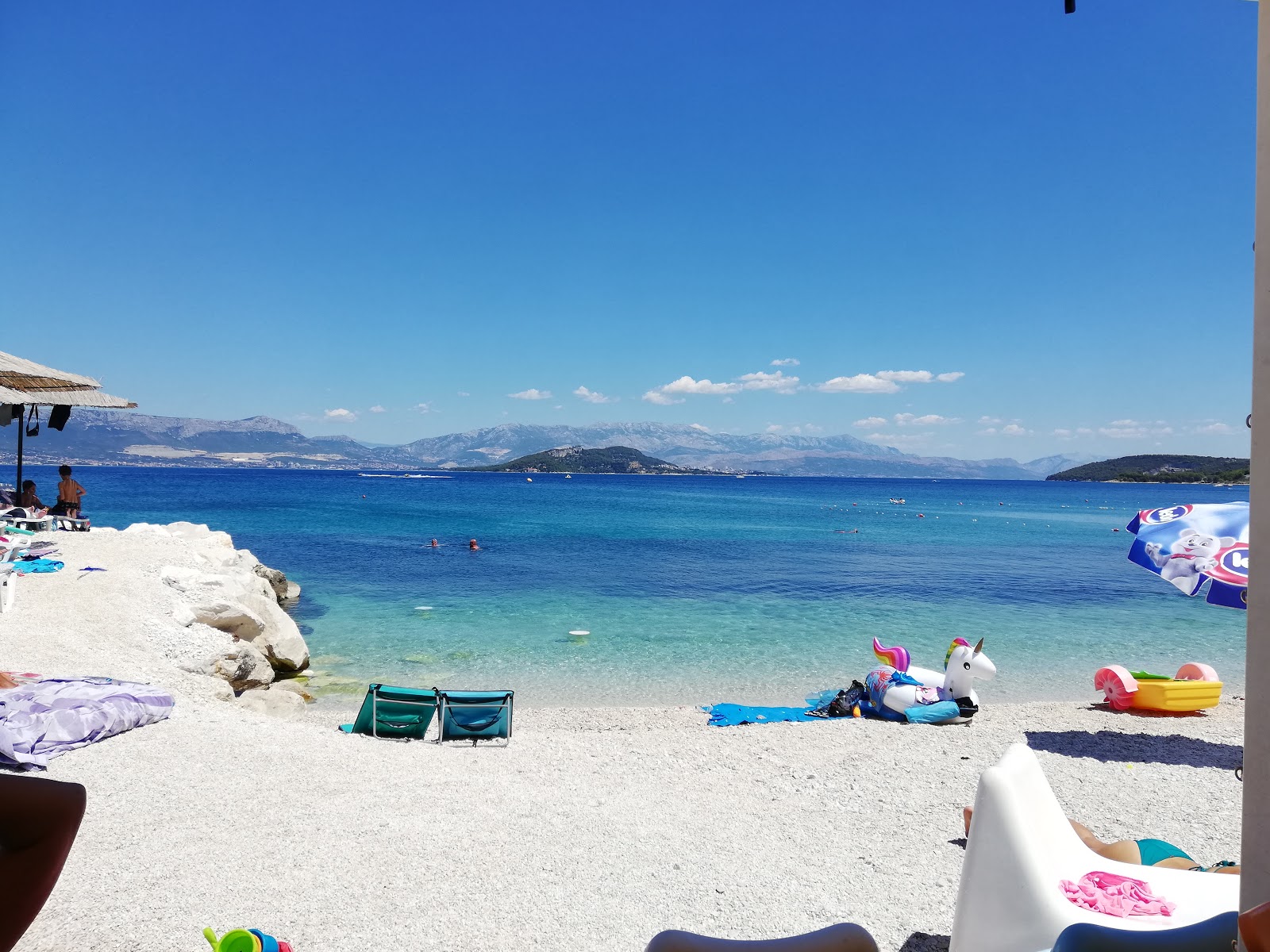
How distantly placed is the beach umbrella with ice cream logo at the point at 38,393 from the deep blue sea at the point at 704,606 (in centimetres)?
675

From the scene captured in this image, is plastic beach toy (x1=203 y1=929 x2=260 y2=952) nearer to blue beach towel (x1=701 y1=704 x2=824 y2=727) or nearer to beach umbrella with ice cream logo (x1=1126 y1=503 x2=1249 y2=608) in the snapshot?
blue beach towel (x1=701 y1=704 x2=824 y2=727)

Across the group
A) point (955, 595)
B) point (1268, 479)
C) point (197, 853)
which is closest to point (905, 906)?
point (1268, 479)

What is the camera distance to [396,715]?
28.3 ft

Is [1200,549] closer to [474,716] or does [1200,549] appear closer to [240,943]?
[474,716]

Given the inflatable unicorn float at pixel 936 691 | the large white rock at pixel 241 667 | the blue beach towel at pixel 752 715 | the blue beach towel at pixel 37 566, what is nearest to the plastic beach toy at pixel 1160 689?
the inflatable unicorn float at pixel 936 691

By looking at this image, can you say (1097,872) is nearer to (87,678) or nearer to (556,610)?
(87,678)

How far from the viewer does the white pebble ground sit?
4047mm

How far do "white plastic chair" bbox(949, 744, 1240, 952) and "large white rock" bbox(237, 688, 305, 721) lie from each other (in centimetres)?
870

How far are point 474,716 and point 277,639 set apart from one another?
5952mm

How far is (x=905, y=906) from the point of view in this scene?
4445 mm

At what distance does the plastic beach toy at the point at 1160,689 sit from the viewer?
10320 mm

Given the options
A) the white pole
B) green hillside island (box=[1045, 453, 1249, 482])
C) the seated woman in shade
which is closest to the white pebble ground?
the white pole

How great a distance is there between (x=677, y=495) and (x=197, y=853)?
9416 centimetres

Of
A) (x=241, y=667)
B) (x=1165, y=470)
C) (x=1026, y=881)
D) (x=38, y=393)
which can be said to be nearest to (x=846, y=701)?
(x=1026, y=881)
